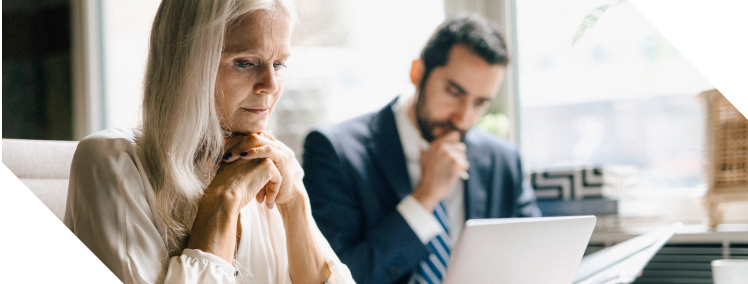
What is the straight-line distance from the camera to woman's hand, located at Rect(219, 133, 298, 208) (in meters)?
0.89

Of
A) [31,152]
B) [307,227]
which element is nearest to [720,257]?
[307,227]

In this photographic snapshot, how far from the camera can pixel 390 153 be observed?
1801 mm

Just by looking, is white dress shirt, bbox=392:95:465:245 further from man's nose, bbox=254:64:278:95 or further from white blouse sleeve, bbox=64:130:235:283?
white blouse sleeve, bbox=64:130:235:283

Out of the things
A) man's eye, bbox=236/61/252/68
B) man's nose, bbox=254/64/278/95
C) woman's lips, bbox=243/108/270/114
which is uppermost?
man's eye, bbox=236/61/252/68

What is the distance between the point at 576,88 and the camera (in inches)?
92.7

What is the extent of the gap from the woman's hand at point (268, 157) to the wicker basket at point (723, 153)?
145 cm

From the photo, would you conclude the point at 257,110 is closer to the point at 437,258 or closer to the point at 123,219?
the point at 123,219

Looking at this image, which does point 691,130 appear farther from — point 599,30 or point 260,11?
point 260,11

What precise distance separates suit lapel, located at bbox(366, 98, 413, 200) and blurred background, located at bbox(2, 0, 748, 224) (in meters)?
0.60

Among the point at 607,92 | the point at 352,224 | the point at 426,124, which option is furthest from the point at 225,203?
the point at 607,92

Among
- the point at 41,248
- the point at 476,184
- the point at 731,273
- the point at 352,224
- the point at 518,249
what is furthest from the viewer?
the point at 476,184

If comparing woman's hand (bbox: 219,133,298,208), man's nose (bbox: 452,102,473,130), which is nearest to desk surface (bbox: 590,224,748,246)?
man's nose (bbox: 452,102,473,130)

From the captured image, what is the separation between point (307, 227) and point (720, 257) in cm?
141

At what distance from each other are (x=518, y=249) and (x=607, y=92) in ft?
5.43
